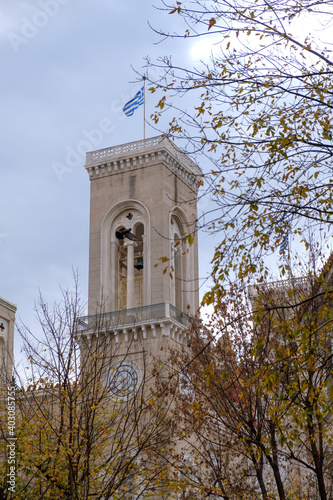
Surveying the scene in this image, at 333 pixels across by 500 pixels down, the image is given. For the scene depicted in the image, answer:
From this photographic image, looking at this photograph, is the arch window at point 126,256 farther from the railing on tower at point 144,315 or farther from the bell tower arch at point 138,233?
the railing on tower at point 144,315

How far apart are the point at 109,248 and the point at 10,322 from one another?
32.0 ft

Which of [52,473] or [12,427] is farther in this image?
[12,427]

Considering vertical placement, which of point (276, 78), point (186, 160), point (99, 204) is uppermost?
point (186, 160)

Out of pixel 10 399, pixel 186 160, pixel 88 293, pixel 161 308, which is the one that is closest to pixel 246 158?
pixel 10 399

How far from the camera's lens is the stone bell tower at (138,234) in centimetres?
Answer: 3844

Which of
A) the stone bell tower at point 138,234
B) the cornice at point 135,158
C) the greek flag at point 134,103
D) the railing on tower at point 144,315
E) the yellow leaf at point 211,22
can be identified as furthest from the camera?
the greek flag at point 134,103

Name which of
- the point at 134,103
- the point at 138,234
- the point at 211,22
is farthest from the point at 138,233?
the point at 211,22

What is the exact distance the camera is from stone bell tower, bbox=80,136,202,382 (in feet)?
126

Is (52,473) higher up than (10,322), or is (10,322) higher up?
(10,322)

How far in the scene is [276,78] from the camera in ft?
39.0

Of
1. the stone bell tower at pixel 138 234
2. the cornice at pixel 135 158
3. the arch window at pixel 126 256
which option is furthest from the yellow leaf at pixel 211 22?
the cornice at pixel 135 158

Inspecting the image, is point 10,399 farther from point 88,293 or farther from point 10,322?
point 10,322

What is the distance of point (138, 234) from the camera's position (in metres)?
42.4

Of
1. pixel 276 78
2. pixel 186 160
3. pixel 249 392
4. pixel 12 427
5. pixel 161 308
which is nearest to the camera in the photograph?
pixel 276 78
